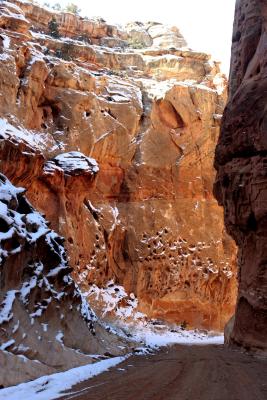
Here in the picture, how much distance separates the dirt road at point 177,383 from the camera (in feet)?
23.2

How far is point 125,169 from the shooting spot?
105ft

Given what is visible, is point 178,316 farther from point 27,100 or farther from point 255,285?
point 27,100

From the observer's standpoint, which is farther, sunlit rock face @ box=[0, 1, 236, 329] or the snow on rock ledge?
sunlit rock face @ box=[0, 1, 236, 329]

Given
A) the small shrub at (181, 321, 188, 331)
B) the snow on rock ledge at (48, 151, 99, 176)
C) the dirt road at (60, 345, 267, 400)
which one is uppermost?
the snow on rock ledge at (48, 151, 99, 176)

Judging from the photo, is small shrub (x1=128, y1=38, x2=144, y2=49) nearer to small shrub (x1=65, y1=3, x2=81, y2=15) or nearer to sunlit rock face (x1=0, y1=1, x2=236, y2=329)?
sunlit rock face (x1=0, y1=1, x2=236, y2=329)

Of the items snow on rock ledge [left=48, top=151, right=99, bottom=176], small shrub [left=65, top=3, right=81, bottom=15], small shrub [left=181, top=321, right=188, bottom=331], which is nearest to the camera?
snow on rock ledge [left=48, top=151, right=99, bottom=176]

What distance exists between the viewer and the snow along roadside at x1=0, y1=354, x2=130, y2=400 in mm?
6595

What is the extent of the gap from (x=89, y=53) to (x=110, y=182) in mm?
12430

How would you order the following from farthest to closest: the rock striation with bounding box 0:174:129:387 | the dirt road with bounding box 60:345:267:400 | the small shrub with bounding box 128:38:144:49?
1. the small shrub with bounding box 128:38:144:49
2. the rock striation with bounding box 0:174:129:387
3. the dirt road with bounding box 60:345:267:400

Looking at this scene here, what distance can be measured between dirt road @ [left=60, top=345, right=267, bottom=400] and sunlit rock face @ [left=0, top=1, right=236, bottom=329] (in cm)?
1387

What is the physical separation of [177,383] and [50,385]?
2.39 metres

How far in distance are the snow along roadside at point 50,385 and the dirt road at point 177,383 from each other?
0.23 m

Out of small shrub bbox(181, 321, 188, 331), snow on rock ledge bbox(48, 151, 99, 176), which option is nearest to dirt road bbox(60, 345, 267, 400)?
snow on rock ledge bbox(48, 151, 99, 176)

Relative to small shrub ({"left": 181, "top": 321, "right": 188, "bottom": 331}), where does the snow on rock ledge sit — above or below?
above
